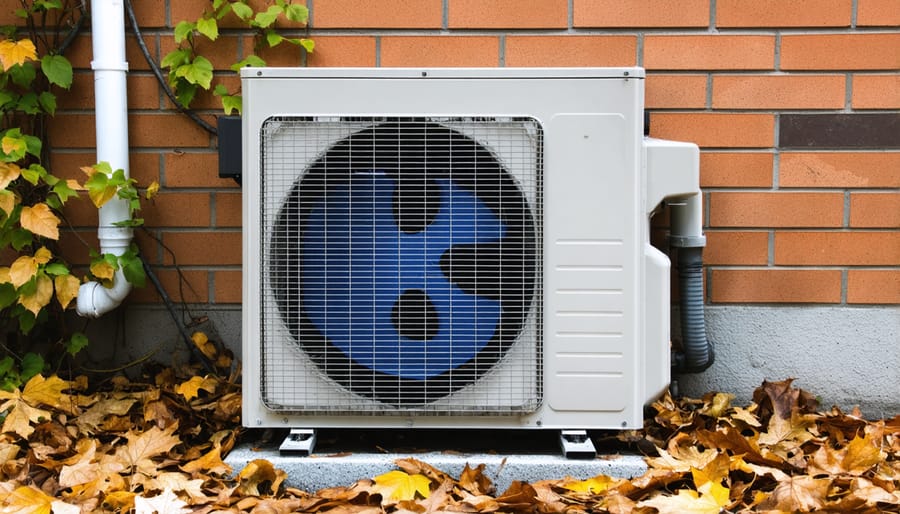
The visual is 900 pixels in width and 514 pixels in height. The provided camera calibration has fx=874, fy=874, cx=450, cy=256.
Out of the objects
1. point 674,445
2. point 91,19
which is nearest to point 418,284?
point 674,445

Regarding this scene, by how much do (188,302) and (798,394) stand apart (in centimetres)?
150

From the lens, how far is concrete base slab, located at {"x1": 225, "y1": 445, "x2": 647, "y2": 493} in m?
1.69

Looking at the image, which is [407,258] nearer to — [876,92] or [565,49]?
[565,49]

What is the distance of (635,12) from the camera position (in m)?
2.11

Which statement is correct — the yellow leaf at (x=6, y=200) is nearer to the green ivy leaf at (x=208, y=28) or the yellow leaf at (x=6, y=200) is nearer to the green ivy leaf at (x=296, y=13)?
the green ivy leaf at (x=208, y=28)

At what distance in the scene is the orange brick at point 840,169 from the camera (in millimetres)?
2119

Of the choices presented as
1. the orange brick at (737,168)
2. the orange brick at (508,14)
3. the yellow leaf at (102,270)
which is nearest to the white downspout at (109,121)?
the yellow leaf at (102,270)

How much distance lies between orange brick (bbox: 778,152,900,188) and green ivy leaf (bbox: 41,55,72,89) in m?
1.73

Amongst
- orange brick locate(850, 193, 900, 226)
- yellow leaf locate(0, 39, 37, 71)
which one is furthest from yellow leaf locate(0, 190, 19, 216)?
orange brick locate(850, 193, 900, 226)

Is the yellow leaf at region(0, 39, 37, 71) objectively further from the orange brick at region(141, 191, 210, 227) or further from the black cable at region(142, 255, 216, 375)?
the black cable at region(142, 255, 216, 375)

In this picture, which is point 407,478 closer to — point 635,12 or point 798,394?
point 798,394

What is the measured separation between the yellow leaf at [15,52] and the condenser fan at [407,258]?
77 centimetres

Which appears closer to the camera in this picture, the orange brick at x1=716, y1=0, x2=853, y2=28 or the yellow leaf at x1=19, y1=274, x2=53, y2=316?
the yellow leaf at x1=19, y1=274, x2=53, y2=316

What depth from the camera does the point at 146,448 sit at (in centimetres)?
174
